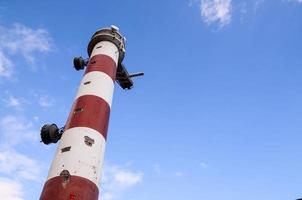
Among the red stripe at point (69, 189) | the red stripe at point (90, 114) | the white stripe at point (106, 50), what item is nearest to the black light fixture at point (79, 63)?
the white stripe at point (106, 50)

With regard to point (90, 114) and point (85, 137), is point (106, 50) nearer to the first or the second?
point (90, 114)

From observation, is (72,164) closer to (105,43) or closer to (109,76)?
(109,76)

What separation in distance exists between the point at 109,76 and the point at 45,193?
664cm

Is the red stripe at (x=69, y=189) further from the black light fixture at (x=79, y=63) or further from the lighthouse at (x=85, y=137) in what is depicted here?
the black light fixture at (x=79, y=63)

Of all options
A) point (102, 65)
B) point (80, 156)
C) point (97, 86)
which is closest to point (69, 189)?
point (80, 156)

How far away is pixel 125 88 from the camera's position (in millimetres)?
22031

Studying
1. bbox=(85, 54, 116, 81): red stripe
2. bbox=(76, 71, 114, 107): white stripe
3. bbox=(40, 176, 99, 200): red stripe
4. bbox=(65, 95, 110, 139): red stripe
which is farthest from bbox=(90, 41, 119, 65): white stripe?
bbox=(40, 176, 99, 200): red stripe

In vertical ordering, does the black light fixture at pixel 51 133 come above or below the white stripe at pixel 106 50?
below

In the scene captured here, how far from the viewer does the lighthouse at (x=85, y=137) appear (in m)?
11.2

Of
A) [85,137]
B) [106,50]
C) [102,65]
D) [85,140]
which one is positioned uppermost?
[106,50]

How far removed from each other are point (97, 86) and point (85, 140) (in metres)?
3.23

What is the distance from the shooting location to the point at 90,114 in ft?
44.7

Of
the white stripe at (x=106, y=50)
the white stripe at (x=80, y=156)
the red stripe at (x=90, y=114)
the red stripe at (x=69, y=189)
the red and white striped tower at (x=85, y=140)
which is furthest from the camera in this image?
the white stripe at (x=106, y=50)

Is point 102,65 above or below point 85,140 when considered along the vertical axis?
above
